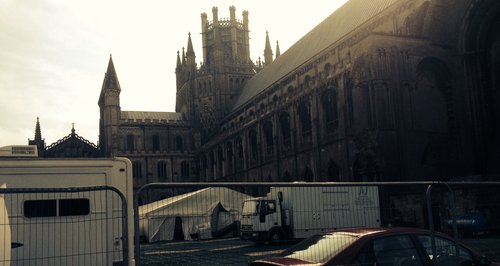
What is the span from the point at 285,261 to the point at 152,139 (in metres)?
82.5

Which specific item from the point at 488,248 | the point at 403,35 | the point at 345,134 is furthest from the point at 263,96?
the point at 488,248

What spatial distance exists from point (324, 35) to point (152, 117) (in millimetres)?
46928

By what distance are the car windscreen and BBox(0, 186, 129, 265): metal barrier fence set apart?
2337 mm

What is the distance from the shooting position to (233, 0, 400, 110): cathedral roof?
45.3 meters

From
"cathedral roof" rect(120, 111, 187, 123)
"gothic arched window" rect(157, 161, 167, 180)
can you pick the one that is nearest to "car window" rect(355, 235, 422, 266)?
"gothic arched window" rect(157, 161, 167, 180)

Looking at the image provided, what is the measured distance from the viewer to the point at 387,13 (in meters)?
39.6

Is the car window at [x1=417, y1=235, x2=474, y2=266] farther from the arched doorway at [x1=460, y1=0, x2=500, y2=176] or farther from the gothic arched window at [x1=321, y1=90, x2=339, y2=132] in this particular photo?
the gothic arched window at [x1=321, y1=90, x2=339, y2=132]

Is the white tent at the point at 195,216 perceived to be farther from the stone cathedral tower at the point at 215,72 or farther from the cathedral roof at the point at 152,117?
the cathedral roof at the point at 152,117

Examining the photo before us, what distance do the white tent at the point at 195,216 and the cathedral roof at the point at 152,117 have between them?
264 feet

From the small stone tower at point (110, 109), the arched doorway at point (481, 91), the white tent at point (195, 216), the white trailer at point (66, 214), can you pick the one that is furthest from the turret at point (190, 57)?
the white trailer at point (66, 214)

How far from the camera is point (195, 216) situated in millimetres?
8883

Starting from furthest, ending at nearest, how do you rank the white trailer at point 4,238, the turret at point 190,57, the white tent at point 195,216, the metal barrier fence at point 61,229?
1. the turret at point 190,57
2. the white tent at point 195,216
3. the metal barrier fence at point 61,229
4. the white trailer at point 4,238

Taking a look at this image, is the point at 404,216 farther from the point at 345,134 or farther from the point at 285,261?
the point at 345,134

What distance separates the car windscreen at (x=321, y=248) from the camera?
6.93 m
